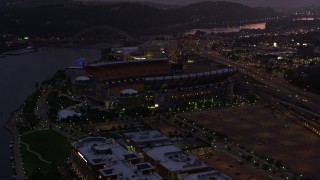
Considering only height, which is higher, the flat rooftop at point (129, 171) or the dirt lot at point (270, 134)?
the flat rooftop at point (129, 171)

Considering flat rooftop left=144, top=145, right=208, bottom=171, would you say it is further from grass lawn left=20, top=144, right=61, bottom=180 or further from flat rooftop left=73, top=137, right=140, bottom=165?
grass lawn left=20, top=144, right=61, bottom=180

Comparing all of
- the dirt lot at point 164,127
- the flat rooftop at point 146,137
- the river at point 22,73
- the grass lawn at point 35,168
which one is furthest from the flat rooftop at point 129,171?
the dirt lot at point 164,127

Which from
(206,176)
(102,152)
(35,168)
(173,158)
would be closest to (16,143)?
(35,168)

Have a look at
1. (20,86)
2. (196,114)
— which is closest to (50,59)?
(20,86)

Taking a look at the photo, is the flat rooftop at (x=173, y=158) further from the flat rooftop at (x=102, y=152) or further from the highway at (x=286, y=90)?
the highway at (x=286, y=90)

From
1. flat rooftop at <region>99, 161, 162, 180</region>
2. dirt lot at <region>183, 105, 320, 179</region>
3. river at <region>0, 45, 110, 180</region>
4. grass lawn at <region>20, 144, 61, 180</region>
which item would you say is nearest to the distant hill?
river at <region>0, 45, 110, 180</region>

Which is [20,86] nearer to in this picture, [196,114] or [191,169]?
[196,114]
